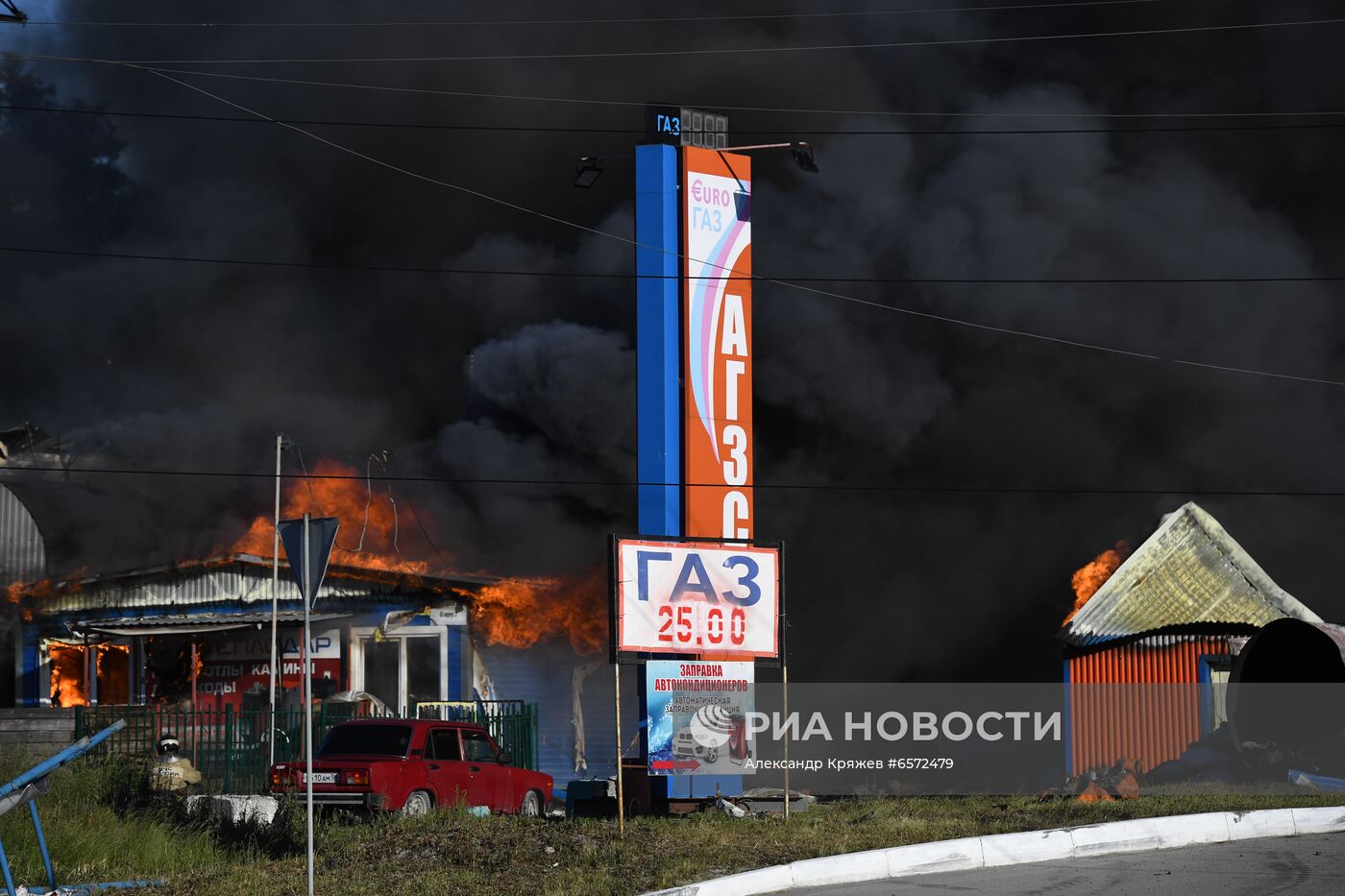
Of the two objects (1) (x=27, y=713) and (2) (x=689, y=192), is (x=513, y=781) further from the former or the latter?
(2) (x=689, y=192)

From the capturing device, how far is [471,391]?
43500mm

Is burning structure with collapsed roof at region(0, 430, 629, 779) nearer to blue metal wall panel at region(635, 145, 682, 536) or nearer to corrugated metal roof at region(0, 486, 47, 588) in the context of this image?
corrugated metal roof at region(0, 486, 47, 588)

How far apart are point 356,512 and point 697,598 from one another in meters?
22.3

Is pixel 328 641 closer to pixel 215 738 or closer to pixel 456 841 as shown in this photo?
pixel 215 738

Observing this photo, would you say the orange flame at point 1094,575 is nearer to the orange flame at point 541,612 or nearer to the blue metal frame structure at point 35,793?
the orange flame at point 541,612

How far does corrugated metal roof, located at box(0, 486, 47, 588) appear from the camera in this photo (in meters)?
33.2

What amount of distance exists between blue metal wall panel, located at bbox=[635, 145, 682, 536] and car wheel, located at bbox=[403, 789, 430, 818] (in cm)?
565

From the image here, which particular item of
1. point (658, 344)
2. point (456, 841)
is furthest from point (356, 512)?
point (456, 841)

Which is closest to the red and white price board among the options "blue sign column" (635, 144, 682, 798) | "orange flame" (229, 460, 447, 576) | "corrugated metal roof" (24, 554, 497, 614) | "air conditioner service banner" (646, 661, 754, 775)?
"air conditioner service banner" (646, 661, 754, 775)

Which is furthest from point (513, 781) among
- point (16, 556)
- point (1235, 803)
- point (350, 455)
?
point (350, 455)

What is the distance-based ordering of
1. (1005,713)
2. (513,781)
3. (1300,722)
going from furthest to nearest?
(1005,713)
(1300,722)
(513,781)

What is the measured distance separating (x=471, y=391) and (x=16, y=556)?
14379mm

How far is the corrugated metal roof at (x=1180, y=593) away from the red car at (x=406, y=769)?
10967 millimetres

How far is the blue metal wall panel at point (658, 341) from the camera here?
69.8 feet
